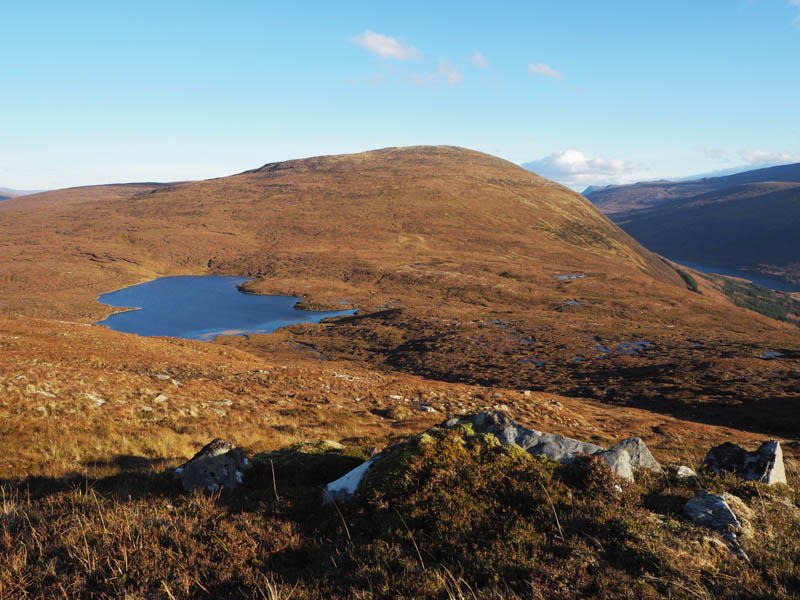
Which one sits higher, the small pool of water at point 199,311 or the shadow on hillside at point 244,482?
the shadow on hillside at point 244,482

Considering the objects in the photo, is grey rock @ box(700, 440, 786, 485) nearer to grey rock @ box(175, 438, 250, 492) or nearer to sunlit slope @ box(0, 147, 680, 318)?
grey rock @ box(175, 438, 250, 492)

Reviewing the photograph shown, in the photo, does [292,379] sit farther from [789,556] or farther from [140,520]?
[789,556]

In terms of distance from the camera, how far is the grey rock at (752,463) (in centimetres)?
851

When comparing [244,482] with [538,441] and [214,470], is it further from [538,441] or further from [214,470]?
[538,441]

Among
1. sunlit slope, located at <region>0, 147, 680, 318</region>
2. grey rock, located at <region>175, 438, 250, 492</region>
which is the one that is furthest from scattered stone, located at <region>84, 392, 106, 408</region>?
sunlit slope, located at <region>0, 147, 680, 318</region>

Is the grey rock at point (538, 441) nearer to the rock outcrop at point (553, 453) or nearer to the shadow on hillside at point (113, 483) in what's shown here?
the rock outcrop at point (553, 453)

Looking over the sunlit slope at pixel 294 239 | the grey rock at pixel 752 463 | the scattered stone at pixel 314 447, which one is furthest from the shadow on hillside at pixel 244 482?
the sunlit slope at pixel 294 239

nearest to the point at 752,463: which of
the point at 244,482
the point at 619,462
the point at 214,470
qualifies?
the point at 619,462

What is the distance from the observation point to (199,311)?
83.1m

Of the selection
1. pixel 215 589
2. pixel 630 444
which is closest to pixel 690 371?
pixel 630 444

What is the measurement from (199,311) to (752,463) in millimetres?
88013

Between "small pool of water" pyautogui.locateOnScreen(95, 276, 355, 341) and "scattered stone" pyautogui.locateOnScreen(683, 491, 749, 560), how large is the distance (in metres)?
67.1

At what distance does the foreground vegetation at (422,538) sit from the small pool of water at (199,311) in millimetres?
63261

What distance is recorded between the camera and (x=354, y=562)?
217 inches
